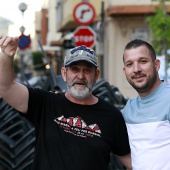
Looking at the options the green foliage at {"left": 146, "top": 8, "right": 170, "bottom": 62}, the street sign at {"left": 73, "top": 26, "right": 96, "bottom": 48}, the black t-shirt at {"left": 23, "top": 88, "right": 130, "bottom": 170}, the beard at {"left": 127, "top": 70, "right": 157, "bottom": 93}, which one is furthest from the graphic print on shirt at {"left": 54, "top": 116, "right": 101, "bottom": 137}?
the green foliage at {"left": 146, "top": 8, "right": 170, "bottom": 62}

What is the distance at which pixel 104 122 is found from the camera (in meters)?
3.36

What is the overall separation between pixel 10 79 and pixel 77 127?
0.51m

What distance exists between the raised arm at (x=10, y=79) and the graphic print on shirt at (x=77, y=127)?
0.26 meters

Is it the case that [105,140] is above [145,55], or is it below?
below

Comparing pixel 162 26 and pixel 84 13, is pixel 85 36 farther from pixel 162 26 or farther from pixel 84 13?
pixel 162 26

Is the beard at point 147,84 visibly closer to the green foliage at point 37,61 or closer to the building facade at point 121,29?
the building facade at point 121,29

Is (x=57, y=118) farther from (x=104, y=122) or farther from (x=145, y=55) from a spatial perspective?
(x=145, y=55)

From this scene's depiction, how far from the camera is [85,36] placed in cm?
1347

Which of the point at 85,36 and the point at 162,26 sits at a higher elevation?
the point at 162,26

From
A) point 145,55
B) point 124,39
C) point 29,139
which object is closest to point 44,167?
point 145,55

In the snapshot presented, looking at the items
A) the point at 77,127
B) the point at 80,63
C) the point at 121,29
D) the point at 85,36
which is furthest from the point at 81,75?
the point at 121,29

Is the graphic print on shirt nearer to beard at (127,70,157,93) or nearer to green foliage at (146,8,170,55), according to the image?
beard at (127,70,157,93)

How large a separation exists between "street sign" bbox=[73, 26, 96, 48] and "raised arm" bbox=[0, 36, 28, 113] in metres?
10.1

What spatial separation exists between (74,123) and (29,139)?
75.6 inches
